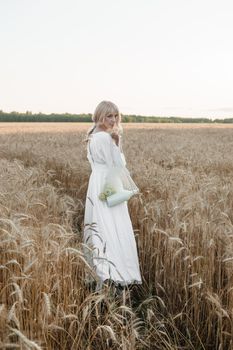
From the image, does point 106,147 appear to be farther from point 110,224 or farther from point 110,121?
point 110,224

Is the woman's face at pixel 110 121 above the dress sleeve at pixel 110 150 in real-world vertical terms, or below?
above

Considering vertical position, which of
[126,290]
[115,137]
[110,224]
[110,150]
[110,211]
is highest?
[115,137]

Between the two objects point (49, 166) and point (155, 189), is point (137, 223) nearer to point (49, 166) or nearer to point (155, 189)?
point (155, 189)

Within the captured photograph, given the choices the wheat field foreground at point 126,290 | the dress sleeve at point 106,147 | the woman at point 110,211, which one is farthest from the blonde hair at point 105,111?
the wheat field foreground at point 126,290

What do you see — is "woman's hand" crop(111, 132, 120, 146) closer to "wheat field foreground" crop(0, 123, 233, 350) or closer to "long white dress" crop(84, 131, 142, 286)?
"long white dress" crop(84, 131, 142, 286)

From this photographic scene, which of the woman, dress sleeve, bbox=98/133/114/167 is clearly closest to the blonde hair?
the woman

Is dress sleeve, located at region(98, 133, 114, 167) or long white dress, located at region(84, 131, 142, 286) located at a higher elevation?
dress sleeve, located at region(98, 133, 114, 167)

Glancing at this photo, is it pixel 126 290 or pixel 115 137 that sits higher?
pixel 115 137

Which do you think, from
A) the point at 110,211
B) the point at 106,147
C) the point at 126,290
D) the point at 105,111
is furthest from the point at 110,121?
the point at 126,290

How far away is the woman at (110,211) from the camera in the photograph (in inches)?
142

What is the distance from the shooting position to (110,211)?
12.2 ft

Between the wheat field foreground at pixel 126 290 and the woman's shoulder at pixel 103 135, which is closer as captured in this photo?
the wheat field foreground at pixel 126 290

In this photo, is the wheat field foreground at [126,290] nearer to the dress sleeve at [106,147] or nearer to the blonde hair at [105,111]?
the dress sleeve at [106,147]

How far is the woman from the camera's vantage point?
3.62m
